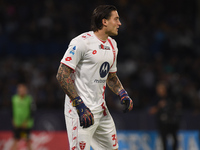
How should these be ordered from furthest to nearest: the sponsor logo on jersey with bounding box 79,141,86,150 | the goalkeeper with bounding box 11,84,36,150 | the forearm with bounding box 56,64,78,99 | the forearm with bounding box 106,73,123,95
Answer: the goalkeeper with bounding box 11,84,36,150 < the forearm with bounding box 106,73,123,95 < the sponsor logo on jersey with bounding box 79,141,86,150 < the forearm with bounding box 56,64,78,99

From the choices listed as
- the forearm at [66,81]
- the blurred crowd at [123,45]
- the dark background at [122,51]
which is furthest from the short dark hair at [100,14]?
the blurred crowd at [123,45]

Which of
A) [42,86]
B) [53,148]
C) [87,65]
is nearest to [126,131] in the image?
[53,148]

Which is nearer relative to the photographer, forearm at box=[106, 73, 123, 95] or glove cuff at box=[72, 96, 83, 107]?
glove cuff at box=[72, 96, 83, 107]

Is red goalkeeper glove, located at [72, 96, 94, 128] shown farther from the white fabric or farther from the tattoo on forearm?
the tattoo on forearm

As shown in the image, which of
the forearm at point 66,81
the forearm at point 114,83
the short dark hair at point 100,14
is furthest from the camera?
the forearm at point 114,83

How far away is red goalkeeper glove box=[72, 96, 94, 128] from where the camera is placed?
13.8ft

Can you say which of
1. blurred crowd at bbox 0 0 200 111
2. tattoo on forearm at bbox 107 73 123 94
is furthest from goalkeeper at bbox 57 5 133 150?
blurred crowd at bbox 0 0 200 111

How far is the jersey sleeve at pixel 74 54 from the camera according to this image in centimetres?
435

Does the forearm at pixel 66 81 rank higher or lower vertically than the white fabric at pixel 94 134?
higher

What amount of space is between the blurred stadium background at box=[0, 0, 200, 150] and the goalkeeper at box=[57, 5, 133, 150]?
24.0ft

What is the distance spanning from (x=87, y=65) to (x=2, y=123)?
8704mm

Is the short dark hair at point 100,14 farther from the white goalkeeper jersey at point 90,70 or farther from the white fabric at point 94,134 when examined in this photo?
the white fabric at point 94,134

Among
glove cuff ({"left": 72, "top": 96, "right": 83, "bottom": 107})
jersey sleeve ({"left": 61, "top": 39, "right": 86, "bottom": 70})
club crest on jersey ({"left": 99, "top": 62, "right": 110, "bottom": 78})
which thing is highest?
jersey sleeve ({"left": 61, "top": 39, "right": 86, "bottom": 70})

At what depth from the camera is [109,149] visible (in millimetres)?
4812
